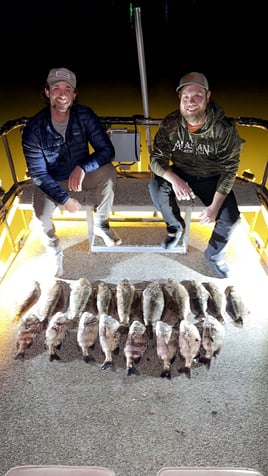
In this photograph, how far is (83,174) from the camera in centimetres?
304

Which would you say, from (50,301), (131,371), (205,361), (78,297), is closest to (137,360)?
(131,371)

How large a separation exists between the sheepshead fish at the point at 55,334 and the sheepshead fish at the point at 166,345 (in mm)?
668

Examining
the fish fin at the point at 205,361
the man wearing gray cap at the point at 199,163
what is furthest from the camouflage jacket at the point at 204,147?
the fish fin at the point at 205,361

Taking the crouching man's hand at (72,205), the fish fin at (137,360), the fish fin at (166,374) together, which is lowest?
the fish fin at (166,374)

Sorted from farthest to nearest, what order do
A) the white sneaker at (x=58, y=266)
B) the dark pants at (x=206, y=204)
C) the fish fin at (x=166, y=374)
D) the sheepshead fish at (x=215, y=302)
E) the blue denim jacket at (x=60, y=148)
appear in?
the white sneaker at (x=58, y=266)
the dark pants at (x=206, y=204)
the blue denim jacket at (x=60, y=148)
the sheepshead fish at (x=215, y=302)
the fish fin at (x=166, y=374)

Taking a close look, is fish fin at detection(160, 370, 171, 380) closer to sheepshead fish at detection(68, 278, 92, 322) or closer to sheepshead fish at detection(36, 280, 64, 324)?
sheepshead fish at detection(68, 278, 92, 322)

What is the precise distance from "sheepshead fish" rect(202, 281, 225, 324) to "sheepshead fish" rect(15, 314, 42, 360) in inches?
51.5

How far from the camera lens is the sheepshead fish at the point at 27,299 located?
290 cm

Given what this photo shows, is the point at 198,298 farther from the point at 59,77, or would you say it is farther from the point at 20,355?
the point at 59,77

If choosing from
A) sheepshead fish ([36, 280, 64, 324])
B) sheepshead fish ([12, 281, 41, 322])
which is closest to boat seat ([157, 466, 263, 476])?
sheepshead fish ([36, 280, 64, 324])

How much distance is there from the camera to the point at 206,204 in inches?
126

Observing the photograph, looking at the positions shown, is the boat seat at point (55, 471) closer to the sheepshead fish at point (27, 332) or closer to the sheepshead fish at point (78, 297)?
the sheepshead fish at point (27, 332)

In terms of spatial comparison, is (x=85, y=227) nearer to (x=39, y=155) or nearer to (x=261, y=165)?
(x=39, y=155)

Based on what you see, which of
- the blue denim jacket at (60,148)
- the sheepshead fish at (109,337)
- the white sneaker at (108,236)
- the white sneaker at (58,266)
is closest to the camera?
the sheepshead fish at (109,337)
